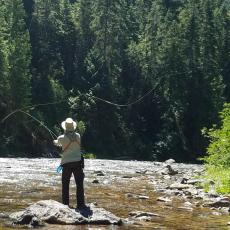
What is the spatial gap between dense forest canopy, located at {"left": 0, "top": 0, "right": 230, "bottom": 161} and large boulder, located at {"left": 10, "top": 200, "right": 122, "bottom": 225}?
56.9 m

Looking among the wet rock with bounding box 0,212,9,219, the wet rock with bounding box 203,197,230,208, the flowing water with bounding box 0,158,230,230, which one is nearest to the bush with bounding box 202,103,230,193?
the flowing water with bounding box 0,158,230,230

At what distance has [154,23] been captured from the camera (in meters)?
96.1

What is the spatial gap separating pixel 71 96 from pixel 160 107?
45.8 feet

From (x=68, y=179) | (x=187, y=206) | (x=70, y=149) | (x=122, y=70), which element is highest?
(x=122, y=70)

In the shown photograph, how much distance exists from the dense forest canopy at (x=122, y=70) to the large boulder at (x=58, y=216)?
56.9 m

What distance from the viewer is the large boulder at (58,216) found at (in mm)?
12215

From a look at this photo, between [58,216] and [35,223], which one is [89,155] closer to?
[58,216]

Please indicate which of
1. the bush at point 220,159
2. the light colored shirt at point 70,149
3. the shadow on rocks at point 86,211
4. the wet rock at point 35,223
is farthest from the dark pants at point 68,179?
the bush at point 220,159

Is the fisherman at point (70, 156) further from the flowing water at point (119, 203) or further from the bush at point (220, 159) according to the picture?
the bush at point (220, 159)

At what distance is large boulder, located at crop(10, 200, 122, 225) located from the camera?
1221cm

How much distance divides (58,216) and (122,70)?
81886mm

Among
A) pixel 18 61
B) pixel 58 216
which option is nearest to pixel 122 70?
pixel 18 61

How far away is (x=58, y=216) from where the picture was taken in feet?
40.5

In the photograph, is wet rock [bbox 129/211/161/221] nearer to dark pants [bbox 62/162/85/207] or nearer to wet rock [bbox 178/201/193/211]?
dark pants [bbox 62/162/85/207]
